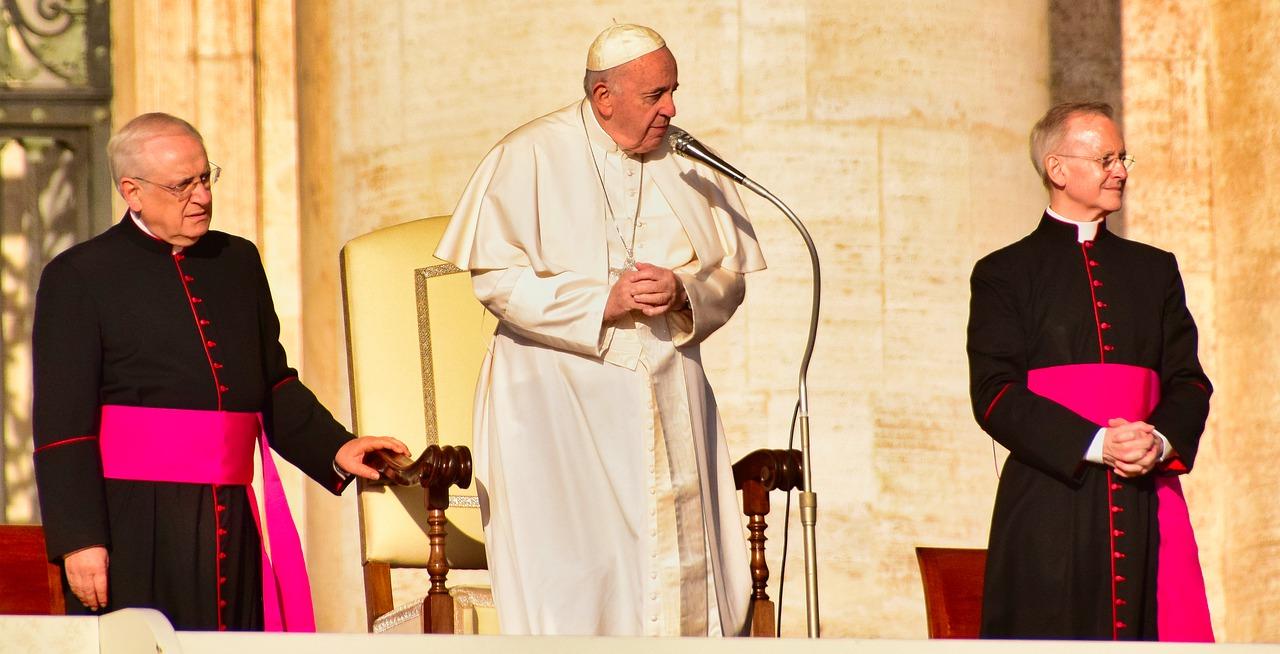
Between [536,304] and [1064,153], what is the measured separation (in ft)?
4.02

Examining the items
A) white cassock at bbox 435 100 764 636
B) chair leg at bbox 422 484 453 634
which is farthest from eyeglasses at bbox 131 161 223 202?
chair leg at bbox 422 484 453 634

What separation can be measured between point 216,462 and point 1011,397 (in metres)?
1.72

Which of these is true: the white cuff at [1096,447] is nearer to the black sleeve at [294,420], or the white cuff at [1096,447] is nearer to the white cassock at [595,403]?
the white cassock at [595,403]

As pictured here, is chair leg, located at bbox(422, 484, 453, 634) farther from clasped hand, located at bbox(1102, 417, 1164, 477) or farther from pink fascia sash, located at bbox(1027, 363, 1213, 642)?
clasped hand, located at bbox(1102, 417, 1164, 477)

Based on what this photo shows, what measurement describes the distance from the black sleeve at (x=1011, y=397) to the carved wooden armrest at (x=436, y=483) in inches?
45.9

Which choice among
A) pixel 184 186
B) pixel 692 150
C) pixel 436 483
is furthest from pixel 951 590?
pixel 184 186

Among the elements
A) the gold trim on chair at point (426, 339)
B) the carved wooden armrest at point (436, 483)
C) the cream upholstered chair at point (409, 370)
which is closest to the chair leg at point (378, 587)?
the cream upholstered chair at point (409, 370)

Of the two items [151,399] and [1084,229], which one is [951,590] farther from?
[151,399]

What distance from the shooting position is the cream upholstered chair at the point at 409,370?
A: 5.86 m

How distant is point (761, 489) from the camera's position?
207 inches

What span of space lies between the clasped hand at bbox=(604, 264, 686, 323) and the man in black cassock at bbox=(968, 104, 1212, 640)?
2.35 ft

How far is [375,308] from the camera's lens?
6.18 metres

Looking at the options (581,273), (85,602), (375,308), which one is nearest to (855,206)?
(375,308)

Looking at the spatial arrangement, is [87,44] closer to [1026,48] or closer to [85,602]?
[1026,48]
